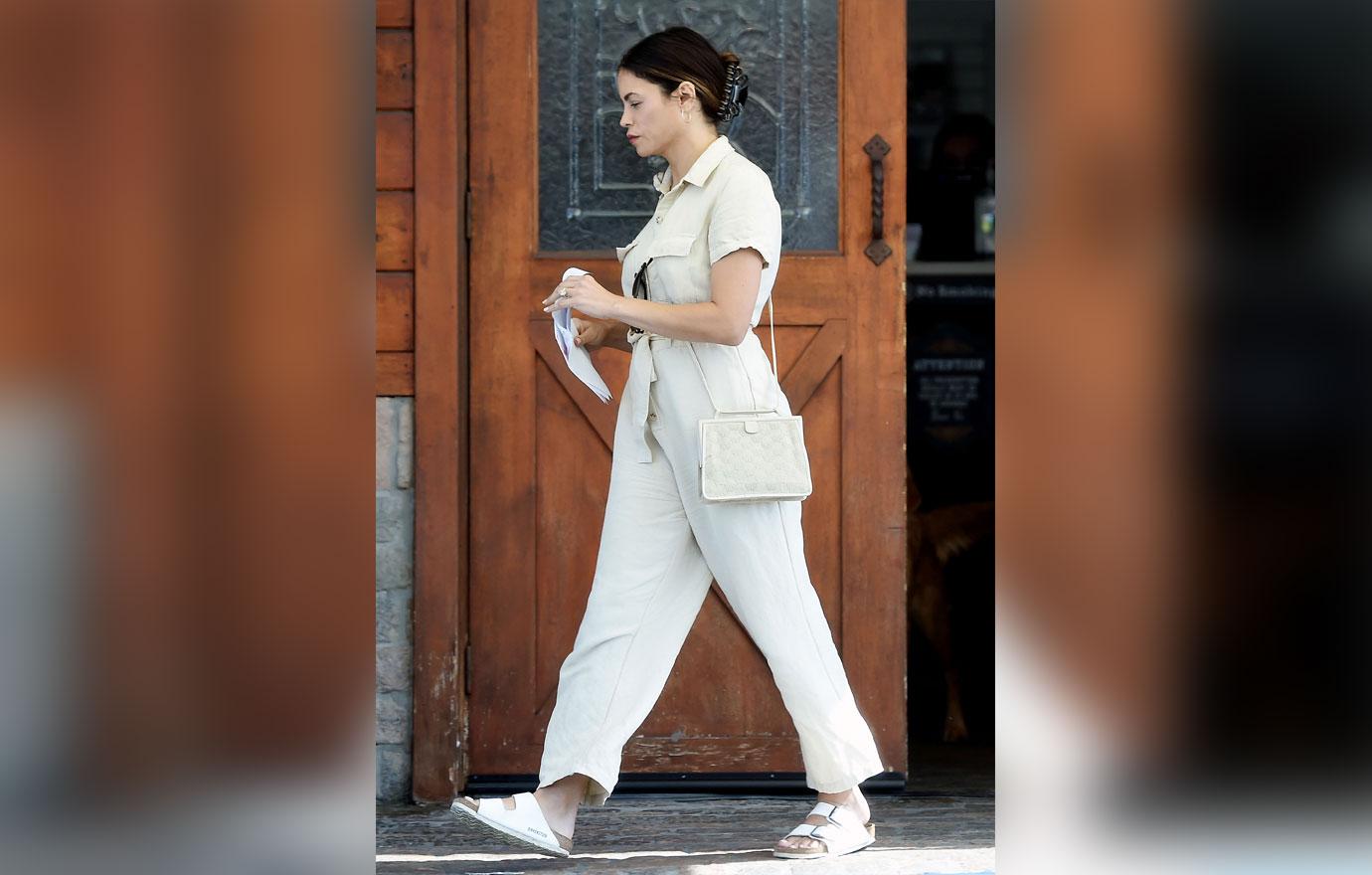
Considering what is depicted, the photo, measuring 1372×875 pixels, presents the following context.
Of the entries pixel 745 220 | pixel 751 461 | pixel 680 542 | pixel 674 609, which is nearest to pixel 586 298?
pixel 745 220

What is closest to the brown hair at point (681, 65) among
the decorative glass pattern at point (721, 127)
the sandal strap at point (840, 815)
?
the decorative glass pattern at point (721, 127)

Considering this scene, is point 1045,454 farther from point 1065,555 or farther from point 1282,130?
point 1282,130

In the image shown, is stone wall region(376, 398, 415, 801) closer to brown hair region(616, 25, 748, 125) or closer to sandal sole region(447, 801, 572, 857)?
sandal sole region(447, 801, 572, 857)

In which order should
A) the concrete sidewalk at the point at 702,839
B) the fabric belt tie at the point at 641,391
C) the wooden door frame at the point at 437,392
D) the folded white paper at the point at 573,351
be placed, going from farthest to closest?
the wooden door frame at the point at 437,392 < the concrete sidewalk at the point at 702,839 < the fabric belt tie at the point at 641,391 < the folded white paper at the point at 573,351

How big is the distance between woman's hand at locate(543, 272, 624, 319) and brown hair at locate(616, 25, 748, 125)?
20.2 inches

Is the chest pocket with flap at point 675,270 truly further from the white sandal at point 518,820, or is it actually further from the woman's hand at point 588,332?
the white sandal at point 518,820

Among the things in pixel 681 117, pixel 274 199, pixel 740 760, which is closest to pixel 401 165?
pixel 681 117

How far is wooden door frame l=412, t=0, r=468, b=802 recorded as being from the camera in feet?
14.1

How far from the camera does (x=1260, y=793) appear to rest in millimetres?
1522

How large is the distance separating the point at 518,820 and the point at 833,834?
0.73m

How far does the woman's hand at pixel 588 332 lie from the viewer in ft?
11.9

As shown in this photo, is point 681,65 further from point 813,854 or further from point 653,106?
point 813,854

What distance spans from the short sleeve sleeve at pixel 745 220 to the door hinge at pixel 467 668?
5.23 feet

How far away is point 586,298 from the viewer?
10.9 ft
